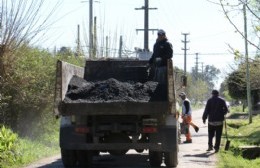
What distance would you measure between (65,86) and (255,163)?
18.0 ft

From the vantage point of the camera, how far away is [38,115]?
17797mm

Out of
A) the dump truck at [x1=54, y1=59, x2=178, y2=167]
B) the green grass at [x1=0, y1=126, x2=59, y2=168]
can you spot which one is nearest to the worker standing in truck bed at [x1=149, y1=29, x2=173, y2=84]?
the dump truck at [x1=54, y1=59, x2=178, y2=167]

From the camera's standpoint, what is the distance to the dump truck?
10.2 metres

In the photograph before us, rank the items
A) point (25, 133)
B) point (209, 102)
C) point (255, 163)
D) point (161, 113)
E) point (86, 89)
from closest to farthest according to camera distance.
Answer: point (161, 113) < point (86, 89) < point (255, 163) < point (209, 102) < point (25, 133)

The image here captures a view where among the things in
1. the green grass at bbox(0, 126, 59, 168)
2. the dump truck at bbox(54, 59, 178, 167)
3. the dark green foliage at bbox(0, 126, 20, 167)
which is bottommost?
the green grass at bbox(0, 126, 59, 168)

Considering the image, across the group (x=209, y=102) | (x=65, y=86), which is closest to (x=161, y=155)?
(x=65, y=86)

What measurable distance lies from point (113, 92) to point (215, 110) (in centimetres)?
510

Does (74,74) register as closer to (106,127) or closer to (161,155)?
(106,127)

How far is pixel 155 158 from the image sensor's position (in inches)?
449

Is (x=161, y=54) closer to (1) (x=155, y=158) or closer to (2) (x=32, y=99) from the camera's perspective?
(1) (x=155, y=158)

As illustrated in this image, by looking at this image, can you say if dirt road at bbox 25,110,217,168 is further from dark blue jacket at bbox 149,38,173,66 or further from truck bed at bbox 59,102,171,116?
dark blue jacket at bbox 149,38,173,66

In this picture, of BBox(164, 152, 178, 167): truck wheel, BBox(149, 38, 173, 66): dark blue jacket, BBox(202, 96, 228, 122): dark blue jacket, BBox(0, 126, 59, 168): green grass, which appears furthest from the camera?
BBox(202, 96, 228, 122): dark blue jacket

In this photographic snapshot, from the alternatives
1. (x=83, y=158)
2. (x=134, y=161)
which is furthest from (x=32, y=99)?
(x=83, y=158)

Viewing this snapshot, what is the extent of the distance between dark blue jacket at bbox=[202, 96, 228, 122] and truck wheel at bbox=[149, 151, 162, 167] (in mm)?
3830
